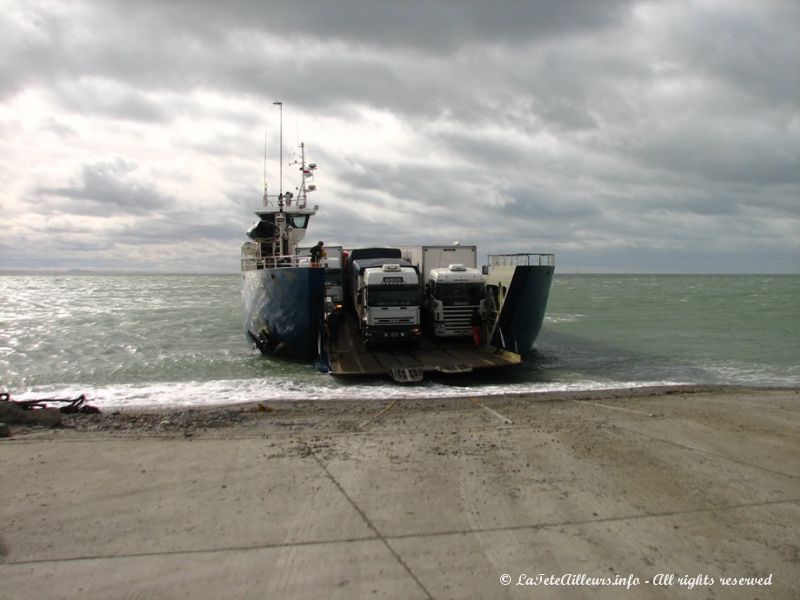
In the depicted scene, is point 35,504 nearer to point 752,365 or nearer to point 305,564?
point 305,564

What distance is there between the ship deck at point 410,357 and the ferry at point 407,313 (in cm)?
3

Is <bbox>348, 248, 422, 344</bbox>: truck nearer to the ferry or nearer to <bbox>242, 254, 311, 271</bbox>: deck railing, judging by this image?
the ferry

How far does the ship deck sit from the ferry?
3 centimetres

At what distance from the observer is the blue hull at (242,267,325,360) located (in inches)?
786

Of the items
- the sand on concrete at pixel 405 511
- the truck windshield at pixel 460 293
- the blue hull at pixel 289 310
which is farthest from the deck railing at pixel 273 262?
the sand on concrete at pixel 405 511

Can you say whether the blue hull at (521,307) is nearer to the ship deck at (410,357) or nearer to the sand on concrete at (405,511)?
the ship deck at (410,357)

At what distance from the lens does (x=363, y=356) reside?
19234 mm

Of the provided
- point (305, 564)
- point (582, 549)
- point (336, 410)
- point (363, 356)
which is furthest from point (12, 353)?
point (582, 549)

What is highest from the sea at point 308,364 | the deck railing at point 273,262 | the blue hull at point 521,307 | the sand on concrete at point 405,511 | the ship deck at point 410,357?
the deck railing at point 273,262

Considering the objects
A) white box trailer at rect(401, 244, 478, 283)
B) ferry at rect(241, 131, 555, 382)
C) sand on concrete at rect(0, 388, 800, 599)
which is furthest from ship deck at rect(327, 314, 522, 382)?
sand on concrete at rect(0, 388, 800, 599)

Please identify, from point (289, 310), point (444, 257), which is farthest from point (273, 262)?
point (444, 257)

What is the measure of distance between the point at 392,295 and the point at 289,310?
165 inches

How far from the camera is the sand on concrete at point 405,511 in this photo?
5035mm

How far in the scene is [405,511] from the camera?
6.41m
